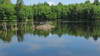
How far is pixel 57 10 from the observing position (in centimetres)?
10044

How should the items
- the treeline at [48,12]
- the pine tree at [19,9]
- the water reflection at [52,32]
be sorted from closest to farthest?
the water reflection at [52,32] < the treeline at [48,12] < the pine tree at [19,9]

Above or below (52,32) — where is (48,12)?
above

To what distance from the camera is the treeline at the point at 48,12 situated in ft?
263

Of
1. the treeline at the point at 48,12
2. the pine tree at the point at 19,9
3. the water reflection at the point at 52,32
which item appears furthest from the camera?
the pine tree at the point at 19,9

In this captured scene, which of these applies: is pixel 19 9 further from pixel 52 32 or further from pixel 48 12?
pixel 52 32

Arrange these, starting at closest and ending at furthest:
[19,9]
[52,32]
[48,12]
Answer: [52,32] → [19,9] → [48,12]

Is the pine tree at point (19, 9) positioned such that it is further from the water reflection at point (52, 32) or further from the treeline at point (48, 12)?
the water reflection at point (52, 32)

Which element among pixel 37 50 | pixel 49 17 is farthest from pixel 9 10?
pixel 37 50

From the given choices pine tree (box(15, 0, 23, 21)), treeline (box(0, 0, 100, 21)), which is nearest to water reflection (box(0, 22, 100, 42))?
treeline (box(0, 0, 100, 21))

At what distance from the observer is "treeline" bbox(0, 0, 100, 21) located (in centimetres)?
8025

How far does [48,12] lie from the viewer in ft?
320

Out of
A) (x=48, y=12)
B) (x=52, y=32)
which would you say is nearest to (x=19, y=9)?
(x=48, y=12)

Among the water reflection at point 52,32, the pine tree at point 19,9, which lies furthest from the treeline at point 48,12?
the water reflection at point 52,32

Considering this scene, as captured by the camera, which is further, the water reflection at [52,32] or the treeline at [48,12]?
the treeline at [48,12]
